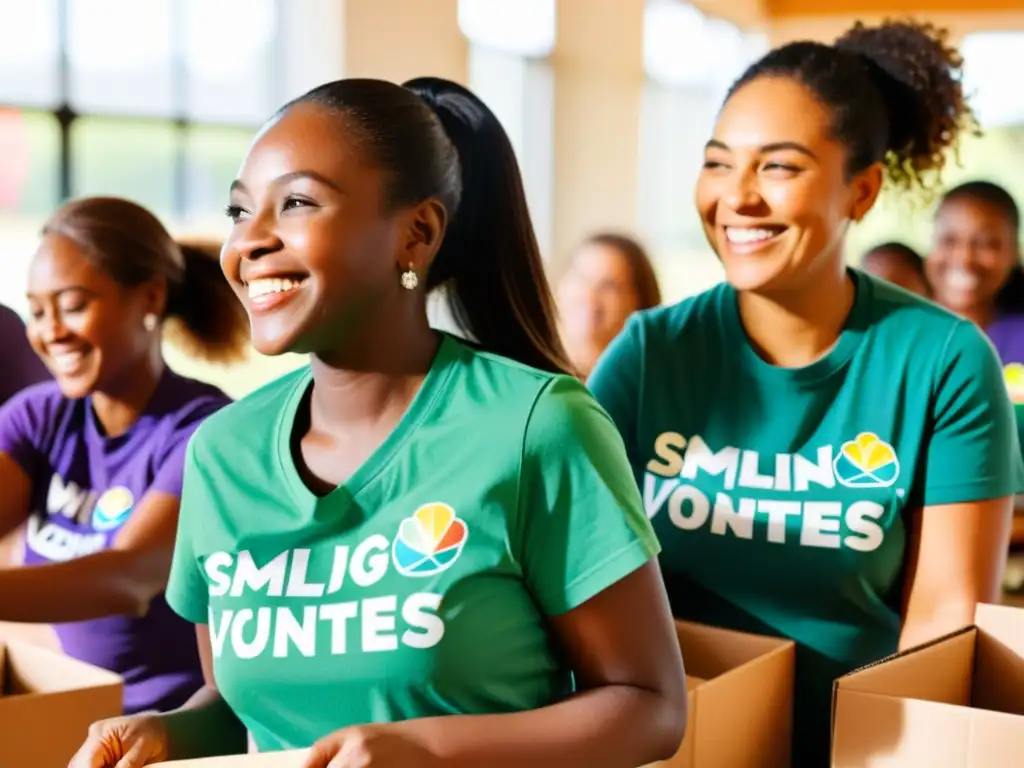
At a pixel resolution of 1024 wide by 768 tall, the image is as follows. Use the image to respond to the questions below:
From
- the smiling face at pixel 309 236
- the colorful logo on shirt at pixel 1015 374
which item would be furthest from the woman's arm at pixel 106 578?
the colorful logo on shirt at pixel 1015 374

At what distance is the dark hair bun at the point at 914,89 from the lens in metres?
1.65

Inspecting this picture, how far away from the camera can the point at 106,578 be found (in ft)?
5.43

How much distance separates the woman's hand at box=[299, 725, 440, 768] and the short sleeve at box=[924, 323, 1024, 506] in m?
0.71

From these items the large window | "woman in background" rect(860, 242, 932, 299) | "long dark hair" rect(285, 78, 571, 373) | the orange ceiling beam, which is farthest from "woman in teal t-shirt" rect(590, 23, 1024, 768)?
the orange ceiling beam

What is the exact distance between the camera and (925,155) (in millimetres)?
1711

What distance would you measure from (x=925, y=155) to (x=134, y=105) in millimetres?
2474

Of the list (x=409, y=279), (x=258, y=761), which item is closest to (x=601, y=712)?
(x=258, y=761)

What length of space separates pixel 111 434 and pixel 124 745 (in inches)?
33.1

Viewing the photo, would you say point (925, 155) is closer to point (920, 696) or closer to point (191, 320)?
point (920, 696)

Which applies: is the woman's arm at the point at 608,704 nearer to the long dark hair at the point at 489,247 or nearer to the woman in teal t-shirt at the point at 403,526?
the woman in teal t-shirt at the point at 403,526

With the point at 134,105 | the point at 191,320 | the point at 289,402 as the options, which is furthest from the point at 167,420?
the point at 134,105

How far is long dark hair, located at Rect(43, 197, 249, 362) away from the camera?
1.83 metres

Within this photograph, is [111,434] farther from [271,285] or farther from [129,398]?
[271,285]

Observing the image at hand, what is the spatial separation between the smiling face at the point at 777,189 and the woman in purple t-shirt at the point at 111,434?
0.80 meters
